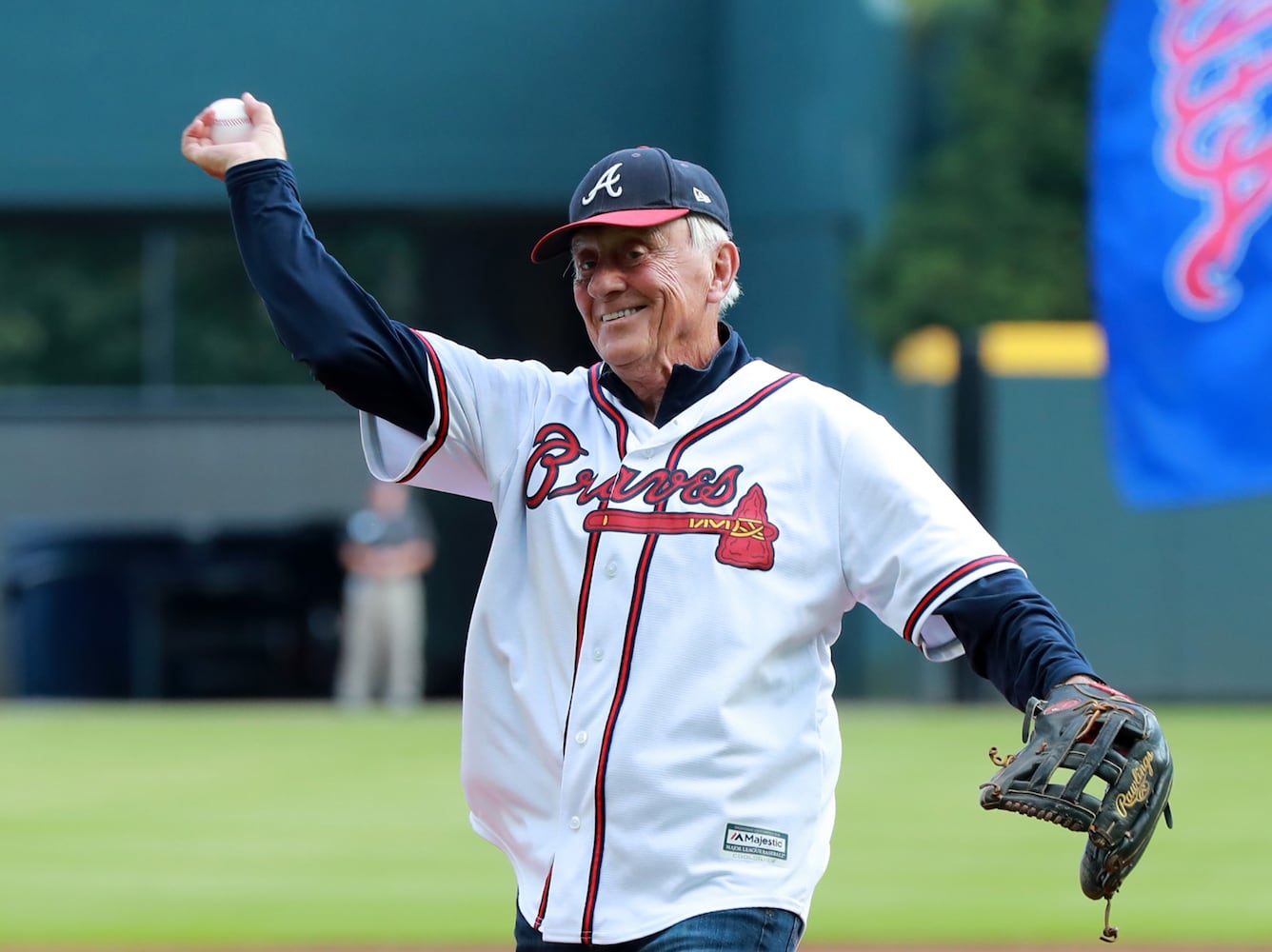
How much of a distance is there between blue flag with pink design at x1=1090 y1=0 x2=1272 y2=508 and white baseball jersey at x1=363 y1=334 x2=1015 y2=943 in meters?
9.57

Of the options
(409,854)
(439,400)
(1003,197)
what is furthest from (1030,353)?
(439,400)

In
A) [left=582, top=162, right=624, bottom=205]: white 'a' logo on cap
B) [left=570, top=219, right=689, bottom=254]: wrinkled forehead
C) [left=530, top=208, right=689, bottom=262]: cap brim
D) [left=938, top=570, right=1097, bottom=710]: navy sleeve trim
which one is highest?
[left=582, top=162, right=624, bottom=205]: white 'a' logo on cap

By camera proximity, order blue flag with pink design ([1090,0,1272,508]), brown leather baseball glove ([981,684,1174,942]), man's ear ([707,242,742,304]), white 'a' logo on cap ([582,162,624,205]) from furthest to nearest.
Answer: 1. blue flag with pink design ([1090,0,1272,508])
2. man's ear ([707,242,742,304])
3. white 'a' logo on cap ([582,162,624,205])
4. brown leather baseball glove ([981,684,1174,942])

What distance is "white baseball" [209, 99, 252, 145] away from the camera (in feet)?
11.2

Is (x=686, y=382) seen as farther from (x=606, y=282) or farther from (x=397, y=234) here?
(x=397, y=234)

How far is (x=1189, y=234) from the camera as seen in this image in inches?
489

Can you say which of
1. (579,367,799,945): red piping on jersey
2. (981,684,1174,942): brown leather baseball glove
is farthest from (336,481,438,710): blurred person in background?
(981,684,1174,942): brown leather baseball glove

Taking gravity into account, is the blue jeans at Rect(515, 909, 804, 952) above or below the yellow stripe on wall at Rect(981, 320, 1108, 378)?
below

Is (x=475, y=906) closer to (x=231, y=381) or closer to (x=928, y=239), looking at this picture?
(x=928, y=239)

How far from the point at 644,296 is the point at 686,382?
158 millimetres

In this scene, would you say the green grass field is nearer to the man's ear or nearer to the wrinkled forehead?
the man's ear

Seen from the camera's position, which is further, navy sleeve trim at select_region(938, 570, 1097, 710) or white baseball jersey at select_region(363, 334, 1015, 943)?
white baseball jersey at select_region(363, 334, 1015, 943)

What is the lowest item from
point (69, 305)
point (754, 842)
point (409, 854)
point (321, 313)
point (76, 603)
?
point (76, 603)

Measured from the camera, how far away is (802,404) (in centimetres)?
328
